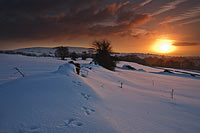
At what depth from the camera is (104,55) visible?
1912 centimetres

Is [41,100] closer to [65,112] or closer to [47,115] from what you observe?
[47,115]

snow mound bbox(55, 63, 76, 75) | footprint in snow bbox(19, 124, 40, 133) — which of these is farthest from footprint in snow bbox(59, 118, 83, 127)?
snow mound bbox(55, 63, 76, 75)

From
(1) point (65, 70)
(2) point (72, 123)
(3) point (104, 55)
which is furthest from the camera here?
(3) point (104, 55)

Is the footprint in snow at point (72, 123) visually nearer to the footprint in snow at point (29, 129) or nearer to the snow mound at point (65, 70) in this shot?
the footprint in snow at point (29, 129)

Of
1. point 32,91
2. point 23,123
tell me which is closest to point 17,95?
point 32,91

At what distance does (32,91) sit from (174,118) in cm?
425

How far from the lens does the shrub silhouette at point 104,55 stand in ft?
62.2

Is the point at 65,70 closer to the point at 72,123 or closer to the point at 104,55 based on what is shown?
the point at 72,123

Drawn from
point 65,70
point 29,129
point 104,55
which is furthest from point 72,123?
point 104,55

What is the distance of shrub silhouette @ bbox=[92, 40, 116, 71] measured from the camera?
62.2 feet

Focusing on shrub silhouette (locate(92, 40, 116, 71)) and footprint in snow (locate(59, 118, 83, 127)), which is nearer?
footprint in snow (locate(59, 118, 83, 127))

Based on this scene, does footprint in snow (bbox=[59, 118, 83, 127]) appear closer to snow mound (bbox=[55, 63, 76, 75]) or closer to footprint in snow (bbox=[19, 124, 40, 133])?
footprint in snow (bbox=[19, 124, 40, 133])

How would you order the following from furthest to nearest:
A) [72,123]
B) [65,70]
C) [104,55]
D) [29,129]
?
1. [104,55]
2. [65,70]
3. [72,123]
4. [29,129]

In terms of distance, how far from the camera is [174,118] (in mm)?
2701
